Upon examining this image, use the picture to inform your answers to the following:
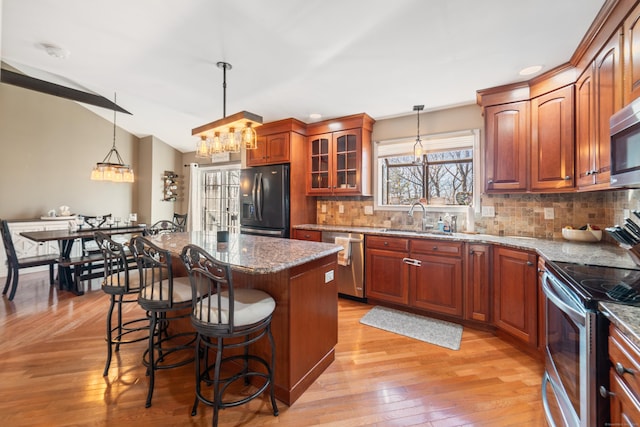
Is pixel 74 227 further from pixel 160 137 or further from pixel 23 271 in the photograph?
pixel 160 137

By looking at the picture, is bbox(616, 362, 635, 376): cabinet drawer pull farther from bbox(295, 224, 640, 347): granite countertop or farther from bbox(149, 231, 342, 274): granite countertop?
bbox(149, 231, 342, 274): granite countertop

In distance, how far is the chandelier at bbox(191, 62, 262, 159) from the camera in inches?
83.9

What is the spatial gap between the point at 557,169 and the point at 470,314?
1523 millimetres

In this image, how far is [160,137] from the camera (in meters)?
6.11

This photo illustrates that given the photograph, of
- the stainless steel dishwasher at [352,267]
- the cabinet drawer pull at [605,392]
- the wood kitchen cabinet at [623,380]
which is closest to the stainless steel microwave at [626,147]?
the wood kitchen cabinet at [623,380]

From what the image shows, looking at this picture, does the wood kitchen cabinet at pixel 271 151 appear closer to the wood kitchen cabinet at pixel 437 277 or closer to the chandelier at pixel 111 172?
the chandelier at pixel 111 172

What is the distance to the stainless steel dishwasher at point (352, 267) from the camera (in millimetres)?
3295

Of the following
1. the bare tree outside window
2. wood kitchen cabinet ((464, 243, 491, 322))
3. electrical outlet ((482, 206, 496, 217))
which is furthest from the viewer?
the bare tree outside window

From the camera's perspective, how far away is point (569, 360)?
4.17ft

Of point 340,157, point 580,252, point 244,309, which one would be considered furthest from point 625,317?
point 340,157

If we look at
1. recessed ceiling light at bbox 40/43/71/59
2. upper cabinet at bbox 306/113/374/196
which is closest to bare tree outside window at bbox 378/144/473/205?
upper cabinet at bbox 306/113/374/196

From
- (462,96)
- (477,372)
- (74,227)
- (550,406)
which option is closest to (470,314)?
(477,372)

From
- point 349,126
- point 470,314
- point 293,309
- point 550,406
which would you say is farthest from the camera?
point 349,126

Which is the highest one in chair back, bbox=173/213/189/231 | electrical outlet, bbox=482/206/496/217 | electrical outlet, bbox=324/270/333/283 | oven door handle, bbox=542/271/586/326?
electrical outlet, bbox=482/206/496/217
